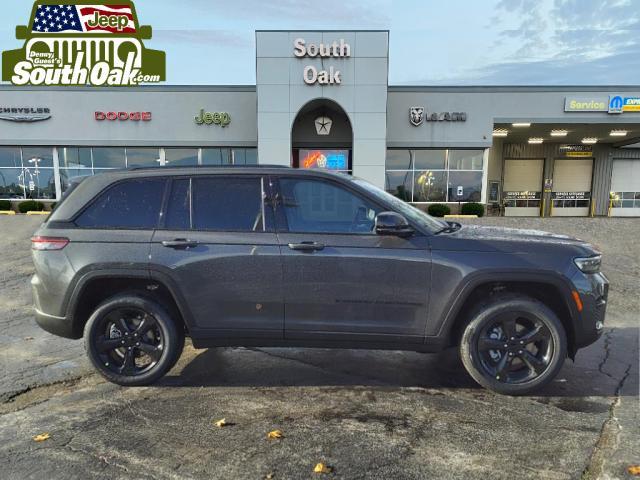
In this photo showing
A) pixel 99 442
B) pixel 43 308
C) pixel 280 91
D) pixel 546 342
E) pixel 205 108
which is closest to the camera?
pixel 99 442

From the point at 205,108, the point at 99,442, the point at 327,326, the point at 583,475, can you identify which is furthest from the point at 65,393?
the point at 205,108

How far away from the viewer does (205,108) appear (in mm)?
20578

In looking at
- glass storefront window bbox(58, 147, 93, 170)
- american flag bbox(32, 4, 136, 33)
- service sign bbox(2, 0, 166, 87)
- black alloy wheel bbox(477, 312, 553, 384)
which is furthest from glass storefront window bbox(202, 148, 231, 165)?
black alloy wheel bbox(477, 312, 553, 384)

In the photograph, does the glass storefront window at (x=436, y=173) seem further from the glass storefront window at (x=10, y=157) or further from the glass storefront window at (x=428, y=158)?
the glass storefront window at (x=10, y=157)

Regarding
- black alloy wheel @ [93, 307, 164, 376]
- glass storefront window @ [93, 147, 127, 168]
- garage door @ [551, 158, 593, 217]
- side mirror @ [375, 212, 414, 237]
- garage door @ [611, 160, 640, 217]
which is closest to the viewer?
side mirror @ [375, 212, 414, 237]

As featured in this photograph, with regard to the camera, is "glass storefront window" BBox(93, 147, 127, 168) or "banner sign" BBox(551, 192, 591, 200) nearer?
"glass storefront window" BBox(93, 147, 127, 168)

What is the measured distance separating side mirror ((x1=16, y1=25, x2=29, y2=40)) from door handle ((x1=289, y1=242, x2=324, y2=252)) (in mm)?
20413

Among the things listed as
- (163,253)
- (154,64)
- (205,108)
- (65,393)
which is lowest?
(65,393)

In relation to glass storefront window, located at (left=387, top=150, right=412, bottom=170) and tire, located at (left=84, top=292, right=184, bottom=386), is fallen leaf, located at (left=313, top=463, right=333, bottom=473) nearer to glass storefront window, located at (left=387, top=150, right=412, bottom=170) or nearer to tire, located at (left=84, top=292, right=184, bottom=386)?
tire, located at (left=84, top=292, right=184, bottom=386)

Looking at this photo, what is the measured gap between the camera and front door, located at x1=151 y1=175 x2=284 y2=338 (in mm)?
3436

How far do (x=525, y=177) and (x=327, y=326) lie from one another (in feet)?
91.4

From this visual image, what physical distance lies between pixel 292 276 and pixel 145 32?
1840 centimetres

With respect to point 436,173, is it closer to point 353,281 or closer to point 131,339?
point 353,281

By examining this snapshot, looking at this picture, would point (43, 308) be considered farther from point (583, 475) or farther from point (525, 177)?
point (525, 177)
